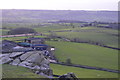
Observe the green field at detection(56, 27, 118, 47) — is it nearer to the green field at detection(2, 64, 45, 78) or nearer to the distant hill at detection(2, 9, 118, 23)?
the green field at detection(2, 64, 45, 78)

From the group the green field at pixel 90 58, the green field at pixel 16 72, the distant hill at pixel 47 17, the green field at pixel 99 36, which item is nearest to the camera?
the green field at pixel 16 72

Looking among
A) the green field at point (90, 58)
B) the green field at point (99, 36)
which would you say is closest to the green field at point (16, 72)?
the green field at point (90, 58)

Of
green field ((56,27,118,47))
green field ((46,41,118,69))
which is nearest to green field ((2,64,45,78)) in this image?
green field ((46,41,118,69))

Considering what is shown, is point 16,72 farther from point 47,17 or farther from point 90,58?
point 47,17

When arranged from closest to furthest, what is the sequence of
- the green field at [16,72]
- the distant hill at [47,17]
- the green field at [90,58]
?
the green field at [16,72], the green field at [90,58], the distant hill at [47,17]

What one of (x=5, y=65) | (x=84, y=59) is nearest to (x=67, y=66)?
(x=84, y=59)

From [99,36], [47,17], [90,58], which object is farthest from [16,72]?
[47,17]

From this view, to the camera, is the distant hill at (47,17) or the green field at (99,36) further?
the distant hill at (47,17)

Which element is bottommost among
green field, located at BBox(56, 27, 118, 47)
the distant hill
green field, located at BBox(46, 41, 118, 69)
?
green field, located at BBox(46, 41, 118, 69)

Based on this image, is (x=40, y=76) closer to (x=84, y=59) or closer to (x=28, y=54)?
(x=28, y=54)

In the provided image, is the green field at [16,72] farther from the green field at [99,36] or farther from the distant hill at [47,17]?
the distant hill at [47,17]
